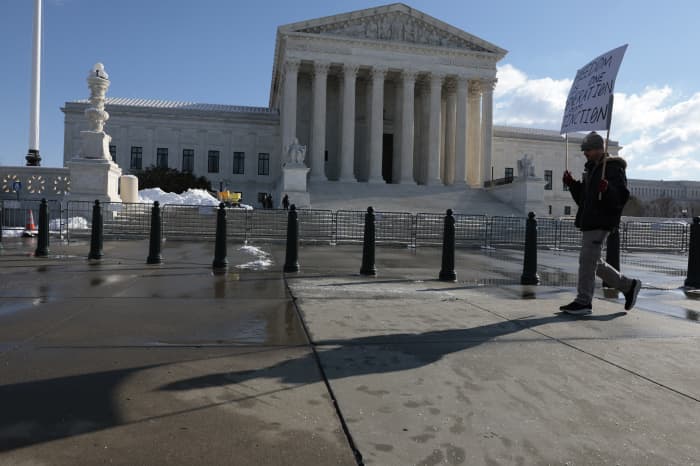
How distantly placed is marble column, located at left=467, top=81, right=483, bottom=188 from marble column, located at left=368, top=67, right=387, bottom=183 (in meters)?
10.2

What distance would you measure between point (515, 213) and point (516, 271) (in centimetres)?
2967

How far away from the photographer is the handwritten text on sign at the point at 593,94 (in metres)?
7.30

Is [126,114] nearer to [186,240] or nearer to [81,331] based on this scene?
[186,240]

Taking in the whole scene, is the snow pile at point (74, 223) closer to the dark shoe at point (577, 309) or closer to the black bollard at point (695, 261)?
the dark shoe at point (577, 309)

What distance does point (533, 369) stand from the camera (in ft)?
11.9

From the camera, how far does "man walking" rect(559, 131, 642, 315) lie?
565 cm

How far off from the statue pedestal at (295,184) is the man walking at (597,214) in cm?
3117

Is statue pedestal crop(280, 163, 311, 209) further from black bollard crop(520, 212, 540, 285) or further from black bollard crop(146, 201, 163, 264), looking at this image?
black bollard crop(520, 212, 540, 285)

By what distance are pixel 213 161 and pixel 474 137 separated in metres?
29.0

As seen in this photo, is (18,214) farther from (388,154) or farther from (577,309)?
(388,154)

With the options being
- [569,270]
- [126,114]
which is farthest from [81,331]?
[126,114]

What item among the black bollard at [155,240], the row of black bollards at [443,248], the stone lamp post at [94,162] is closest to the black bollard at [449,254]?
the row of black bollards at [443,248]

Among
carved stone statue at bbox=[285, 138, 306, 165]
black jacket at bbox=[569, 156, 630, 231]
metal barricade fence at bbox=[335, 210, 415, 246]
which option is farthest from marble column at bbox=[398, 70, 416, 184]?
black jacket at bbox=[569, 156, 630, 231]

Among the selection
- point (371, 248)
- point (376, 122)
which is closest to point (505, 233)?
point (371, 248)
